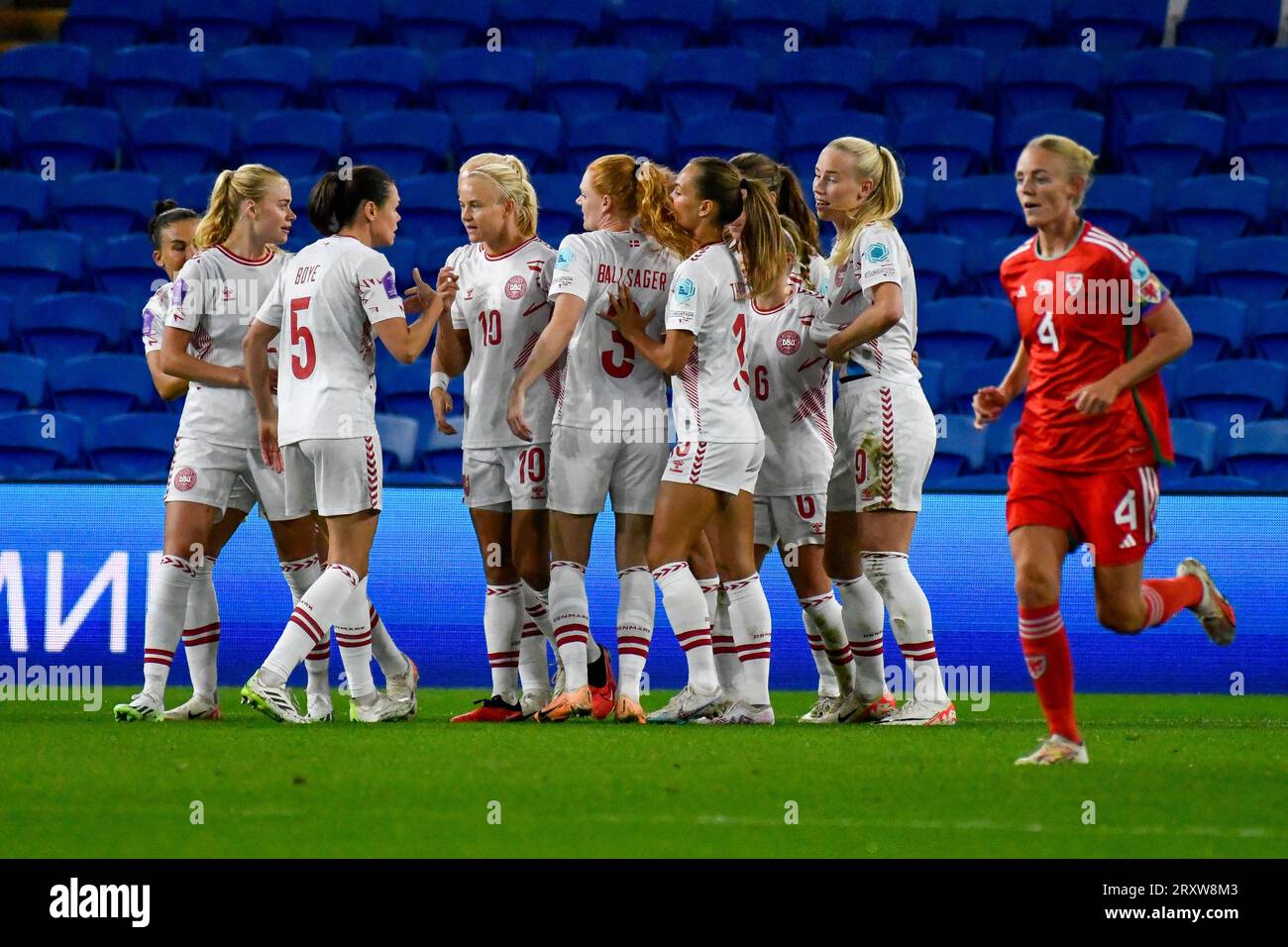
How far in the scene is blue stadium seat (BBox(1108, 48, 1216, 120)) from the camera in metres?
13.4

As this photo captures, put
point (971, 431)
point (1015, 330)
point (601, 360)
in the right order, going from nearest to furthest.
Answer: point (601, 360)
point (971, 431)
point (1015, 330)

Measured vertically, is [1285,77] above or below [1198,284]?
above

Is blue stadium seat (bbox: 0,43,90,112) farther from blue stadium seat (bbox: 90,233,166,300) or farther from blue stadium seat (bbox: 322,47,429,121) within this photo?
blue stadium seat (bbox: 90,233,166,300)

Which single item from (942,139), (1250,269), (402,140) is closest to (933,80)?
(942,139)

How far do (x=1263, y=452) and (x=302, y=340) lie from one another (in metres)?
6.39

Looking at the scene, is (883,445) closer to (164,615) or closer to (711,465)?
(711,465)

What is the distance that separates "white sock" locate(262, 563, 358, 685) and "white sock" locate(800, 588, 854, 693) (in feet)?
5.95

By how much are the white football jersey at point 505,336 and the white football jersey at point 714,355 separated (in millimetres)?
611

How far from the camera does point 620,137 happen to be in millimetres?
13047

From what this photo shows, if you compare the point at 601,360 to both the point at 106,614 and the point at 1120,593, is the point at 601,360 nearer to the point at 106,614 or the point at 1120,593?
the point at 1120,593

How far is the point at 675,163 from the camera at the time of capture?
1285 centimetres

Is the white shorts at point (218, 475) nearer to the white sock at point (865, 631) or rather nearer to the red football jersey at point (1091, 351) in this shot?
the white sock at point (865, 631)

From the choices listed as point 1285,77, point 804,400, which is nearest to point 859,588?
point 804,400

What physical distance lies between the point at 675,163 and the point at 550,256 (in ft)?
19.0
